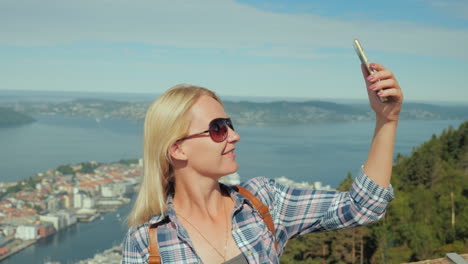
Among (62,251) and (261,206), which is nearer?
(261,206)

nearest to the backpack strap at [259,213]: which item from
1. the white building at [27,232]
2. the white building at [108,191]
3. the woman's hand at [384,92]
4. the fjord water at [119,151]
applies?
the woman's hand at [384,92]

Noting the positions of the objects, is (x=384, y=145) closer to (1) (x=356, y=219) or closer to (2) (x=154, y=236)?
(1) (x=356, y=219)

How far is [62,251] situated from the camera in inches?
712

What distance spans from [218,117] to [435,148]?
16202mm

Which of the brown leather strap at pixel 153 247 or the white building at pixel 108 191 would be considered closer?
the brown leather strap at pixel 153 247

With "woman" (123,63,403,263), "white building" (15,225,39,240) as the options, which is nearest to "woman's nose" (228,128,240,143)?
"woman" (123,63,403,263)

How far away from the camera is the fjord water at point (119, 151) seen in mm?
19406

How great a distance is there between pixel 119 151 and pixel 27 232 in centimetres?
1906

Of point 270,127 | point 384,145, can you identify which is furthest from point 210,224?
point 270,127

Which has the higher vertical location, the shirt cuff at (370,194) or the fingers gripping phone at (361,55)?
the fingers gripping phone at (361,55)

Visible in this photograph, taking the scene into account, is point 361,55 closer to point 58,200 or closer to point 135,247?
point 135,247

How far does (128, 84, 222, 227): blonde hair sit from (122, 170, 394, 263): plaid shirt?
0.10 ft

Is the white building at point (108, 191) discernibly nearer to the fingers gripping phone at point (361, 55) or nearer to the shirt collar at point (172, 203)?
the shirt collar at point (172, 203)

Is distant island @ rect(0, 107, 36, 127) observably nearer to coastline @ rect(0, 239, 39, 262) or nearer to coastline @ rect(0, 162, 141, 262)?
coastline @ rect(0, 162, 141, 262)
